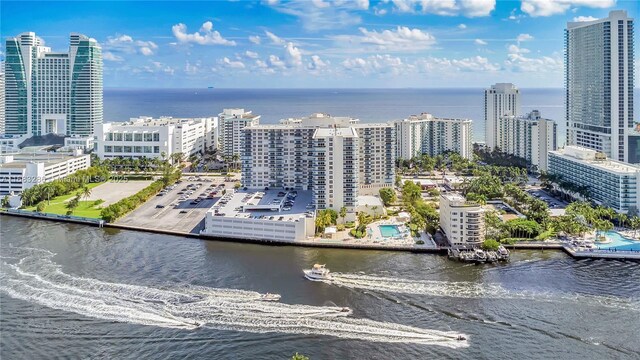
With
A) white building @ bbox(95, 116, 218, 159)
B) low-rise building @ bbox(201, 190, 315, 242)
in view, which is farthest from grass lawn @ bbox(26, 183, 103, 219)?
white building @ bbox(95, 116, 218, 159)

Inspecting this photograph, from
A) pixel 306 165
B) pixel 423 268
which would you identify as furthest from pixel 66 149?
pixel 423 268

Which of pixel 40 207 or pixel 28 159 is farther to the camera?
pixel 28 159

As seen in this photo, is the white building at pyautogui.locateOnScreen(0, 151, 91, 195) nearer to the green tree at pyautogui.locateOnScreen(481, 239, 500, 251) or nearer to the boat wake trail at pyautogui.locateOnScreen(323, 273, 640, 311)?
the boat wake trail at pyautogui.locateOnScreen(323, 273, 640, 311)

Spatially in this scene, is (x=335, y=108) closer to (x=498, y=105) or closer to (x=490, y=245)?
(x=498, y=105)

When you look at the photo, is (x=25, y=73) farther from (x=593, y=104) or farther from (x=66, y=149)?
(x=593, y=104)

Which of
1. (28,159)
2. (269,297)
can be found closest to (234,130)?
(28,159)
